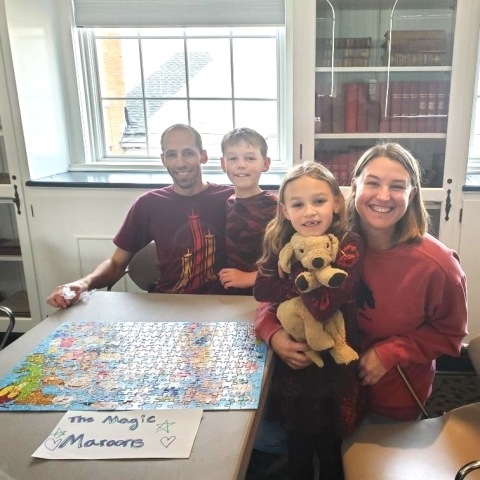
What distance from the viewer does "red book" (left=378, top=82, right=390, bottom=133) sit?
8.09 ft

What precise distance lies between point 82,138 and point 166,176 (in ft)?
2.04

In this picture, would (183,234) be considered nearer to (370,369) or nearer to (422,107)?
(370,369)

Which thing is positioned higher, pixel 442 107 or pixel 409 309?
pixel 442 107

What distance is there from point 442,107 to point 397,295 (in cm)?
153

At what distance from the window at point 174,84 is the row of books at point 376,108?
42cm

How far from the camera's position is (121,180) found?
2545 mm

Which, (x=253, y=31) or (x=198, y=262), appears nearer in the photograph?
(x=198, y=262)

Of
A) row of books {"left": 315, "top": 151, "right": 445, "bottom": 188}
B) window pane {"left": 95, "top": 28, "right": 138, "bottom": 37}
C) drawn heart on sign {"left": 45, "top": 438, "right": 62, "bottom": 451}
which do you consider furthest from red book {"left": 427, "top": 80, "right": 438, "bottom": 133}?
drawn heart on sign {"left": 45, "top": 438, "right": 62, "bottom": 451}

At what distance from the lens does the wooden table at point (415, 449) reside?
1.08 m

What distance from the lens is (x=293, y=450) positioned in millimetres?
1291

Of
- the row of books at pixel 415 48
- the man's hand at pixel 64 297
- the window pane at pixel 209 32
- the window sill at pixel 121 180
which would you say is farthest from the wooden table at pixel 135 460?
the window pane at pixel 209 32

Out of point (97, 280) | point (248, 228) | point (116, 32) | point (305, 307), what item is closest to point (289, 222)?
point (305, 307)

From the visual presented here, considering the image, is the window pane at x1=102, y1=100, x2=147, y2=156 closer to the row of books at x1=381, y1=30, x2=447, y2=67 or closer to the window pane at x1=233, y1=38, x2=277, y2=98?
the window pane at x1=233, y1=38, x2=277, y2=98

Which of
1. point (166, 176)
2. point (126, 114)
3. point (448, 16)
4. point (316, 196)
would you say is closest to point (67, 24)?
point (126, 114)
